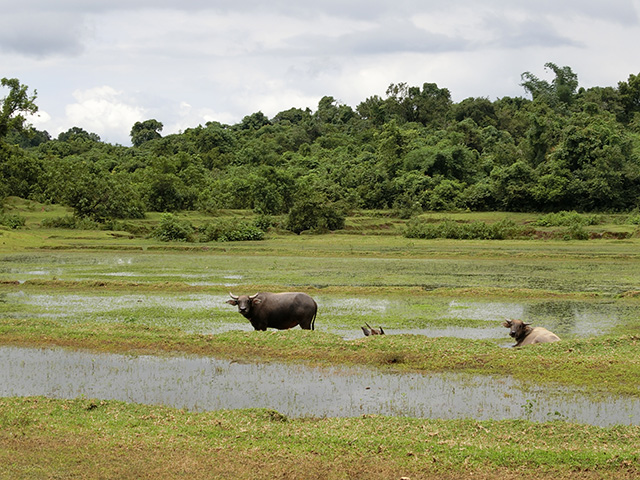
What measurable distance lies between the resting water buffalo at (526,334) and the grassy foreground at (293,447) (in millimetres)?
5277

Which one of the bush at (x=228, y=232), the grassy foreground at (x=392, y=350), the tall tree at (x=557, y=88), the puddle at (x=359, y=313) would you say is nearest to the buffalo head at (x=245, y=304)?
the grassy foreground at (x=392, y=350)

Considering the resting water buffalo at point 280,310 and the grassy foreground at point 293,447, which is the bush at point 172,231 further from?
the grassy foreground at point 293,447

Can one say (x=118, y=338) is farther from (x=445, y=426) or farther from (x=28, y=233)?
(x=28, y=233)

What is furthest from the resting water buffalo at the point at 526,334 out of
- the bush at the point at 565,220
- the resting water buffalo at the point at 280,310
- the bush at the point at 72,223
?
the bush at the point at 72,223

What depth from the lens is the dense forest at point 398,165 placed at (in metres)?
47.3

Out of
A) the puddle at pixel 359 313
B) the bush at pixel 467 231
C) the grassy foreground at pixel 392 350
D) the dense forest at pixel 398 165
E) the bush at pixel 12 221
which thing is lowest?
the puddle at pixel 359 313

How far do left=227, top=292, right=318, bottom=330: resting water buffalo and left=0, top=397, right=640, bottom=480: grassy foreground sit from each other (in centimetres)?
607

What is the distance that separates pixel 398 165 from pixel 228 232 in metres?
24.8

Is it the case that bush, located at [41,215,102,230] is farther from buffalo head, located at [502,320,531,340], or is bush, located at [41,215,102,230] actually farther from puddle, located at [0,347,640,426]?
buffalo head, located at [502,320,531,340]

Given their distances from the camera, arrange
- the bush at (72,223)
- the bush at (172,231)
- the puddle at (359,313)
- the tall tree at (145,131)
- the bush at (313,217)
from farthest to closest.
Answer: the tall tree at (145,131)
the bush at (313,217)
the bush at (72,223)
the bush at (172,231)
the puddle at (359,313)

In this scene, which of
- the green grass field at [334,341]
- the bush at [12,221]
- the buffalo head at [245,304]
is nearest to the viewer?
the green grass field at [334,341]

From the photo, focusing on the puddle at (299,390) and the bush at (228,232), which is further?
the bush at (228,232)

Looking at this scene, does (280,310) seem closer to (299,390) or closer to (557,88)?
(299,390)

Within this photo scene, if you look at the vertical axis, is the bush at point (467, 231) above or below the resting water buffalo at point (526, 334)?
above
